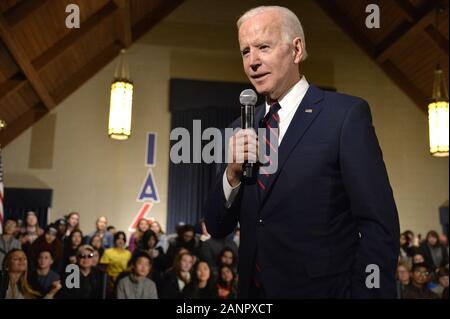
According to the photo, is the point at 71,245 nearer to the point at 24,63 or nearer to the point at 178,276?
the point at 178,276

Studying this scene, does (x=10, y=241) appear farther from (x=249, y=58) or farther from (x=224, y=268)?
(x=249, y=58)

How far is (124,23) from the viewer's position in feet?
23.6

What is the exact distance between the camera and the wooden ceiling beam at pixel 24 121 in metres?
7.86

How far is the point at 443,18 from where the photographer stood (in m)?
6.92

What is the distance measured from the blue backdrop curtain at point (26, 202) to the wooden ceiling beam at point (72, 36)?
215 cm

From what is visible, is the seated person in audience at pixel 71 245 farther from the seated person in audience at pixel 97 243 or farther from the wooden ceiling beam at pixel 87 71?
the wooden ceiling beam at pixel 87 71

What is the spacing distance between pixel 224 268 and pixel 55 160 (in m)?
4.23

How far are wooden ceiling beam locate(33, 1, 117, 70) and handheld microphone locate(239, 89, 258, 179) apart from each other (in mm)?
5733

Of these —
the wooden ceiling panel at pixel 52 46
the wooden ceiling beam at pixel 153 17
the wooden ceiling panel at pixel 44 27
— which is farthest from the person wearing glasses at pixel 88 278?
the wooden ceiling beam at pixel 153 17

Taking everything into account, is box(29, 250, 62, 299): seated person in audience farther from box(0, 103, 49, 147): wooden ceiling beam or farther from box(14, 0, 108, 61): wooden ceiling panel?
box(0, 103, 49, 147): wooden ceiling beam

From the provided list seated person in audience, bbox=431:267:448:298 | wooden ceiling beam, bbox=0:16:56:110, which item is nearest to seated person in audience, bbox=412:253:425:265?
seated person in audience, bbox=431:267:448:298

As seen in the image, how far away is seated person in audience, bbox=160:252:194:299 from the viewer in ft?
15.6

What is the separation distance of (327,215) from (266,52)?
0.37 m

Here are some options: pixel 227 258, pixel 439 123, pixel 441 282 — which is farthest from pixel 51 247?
pixel 439 123
